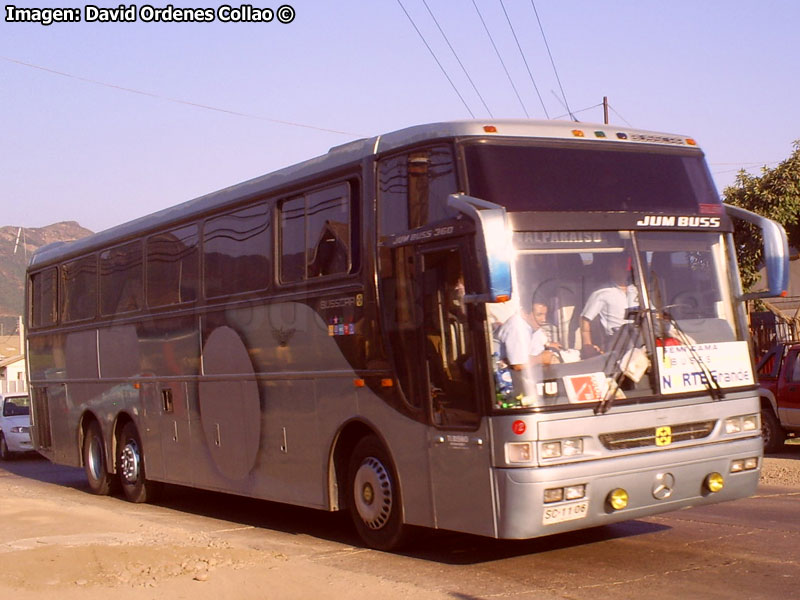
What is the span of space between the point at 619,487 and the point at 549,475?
65 cm

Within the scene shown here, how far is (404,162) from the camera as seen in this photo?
31.1 feet

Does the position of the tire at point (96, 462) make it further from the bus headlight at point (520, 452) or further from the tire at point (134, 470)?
the bus headlight at point (520, 452)

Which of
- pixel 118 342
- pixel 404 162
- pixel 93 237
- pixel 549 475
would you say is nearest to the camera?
pixel 549 475

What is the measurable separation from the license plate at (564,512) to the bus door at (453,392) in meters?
0.43

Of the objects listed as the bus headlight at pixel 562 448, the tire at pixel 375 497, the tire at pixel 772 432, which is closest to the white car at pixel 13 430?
the tire at pixel 772 432

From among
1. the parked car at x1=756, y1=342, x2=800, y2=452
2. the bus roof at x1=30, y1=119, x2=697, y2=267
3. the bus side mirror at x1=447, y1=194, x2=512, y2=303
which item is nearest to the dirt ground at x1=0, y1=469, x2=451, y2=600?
the bus side mirror at x1=447, y1=194, x2=512, y2=303

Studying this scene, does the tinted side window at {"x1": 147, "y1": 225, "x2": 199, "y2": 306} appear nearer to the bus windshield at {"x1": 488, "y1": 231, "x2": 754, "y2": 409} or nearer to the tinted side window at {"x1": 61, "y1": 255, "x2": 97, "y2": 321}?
the tinted side window at {"x1": 61, "y1": 255, "x2": 97, "y2": 321}

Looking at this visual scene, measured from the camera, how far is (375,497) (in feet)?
32.6

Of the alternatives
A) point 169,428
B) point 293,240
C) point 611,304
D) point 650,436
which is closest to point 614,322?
point 611,304

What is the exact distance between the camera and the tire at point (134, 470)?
50.2 ft

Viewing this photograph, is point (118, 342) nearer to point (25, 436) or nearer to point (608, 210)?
point (608, 210)

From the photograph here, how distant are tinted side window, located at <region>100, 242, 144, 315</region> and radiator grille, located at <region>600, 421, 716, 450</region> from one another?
26.7ft

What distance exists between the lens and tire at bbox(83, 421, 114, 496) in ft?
54.2

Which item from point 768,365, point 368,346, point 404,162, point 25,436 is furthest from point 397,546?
point 25,436
